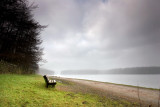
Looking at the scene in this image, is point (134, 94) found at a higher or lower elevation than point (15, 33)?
lower

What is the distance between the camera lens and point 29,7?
592 inches

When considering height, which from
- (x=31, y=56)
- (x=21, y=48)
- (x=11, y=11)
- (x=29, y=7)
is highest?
(x=29, y=7)

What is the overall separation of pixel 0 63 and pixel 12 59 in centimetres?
341

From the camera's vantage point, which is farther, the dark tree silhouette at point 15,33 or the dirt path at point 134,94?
the dark tree silhouette at point 15,33

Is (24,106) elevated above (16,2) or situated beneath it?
situated beneath

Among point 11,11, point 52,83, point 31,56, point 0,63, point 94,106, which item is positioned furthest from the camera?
point 31,56

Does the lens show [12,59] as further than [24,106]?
Yes

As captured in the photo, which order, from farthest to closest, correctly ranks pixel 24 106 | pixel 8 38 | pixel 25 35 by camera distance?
pixel 25 35
pixel 8 38
pixel 24 106

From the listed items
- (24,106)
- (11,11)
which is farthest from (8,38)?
(24,106)

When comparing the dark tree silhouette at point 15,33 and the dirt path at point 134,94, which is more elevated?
the dark tree silhouette at point 15,33

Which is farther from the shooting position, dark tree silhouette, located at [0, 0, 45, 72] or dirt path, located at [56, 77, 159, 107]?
dark tree silhouette, located at [0, 0, 45, 72]

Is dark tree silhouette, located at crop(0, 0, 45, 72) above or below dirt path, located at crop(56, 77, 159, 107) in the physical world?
above

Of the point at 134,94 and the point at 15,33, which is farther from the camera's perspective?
the point at 15,33

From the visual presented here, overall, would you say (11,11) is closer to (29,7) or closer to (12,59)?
(29,7)
